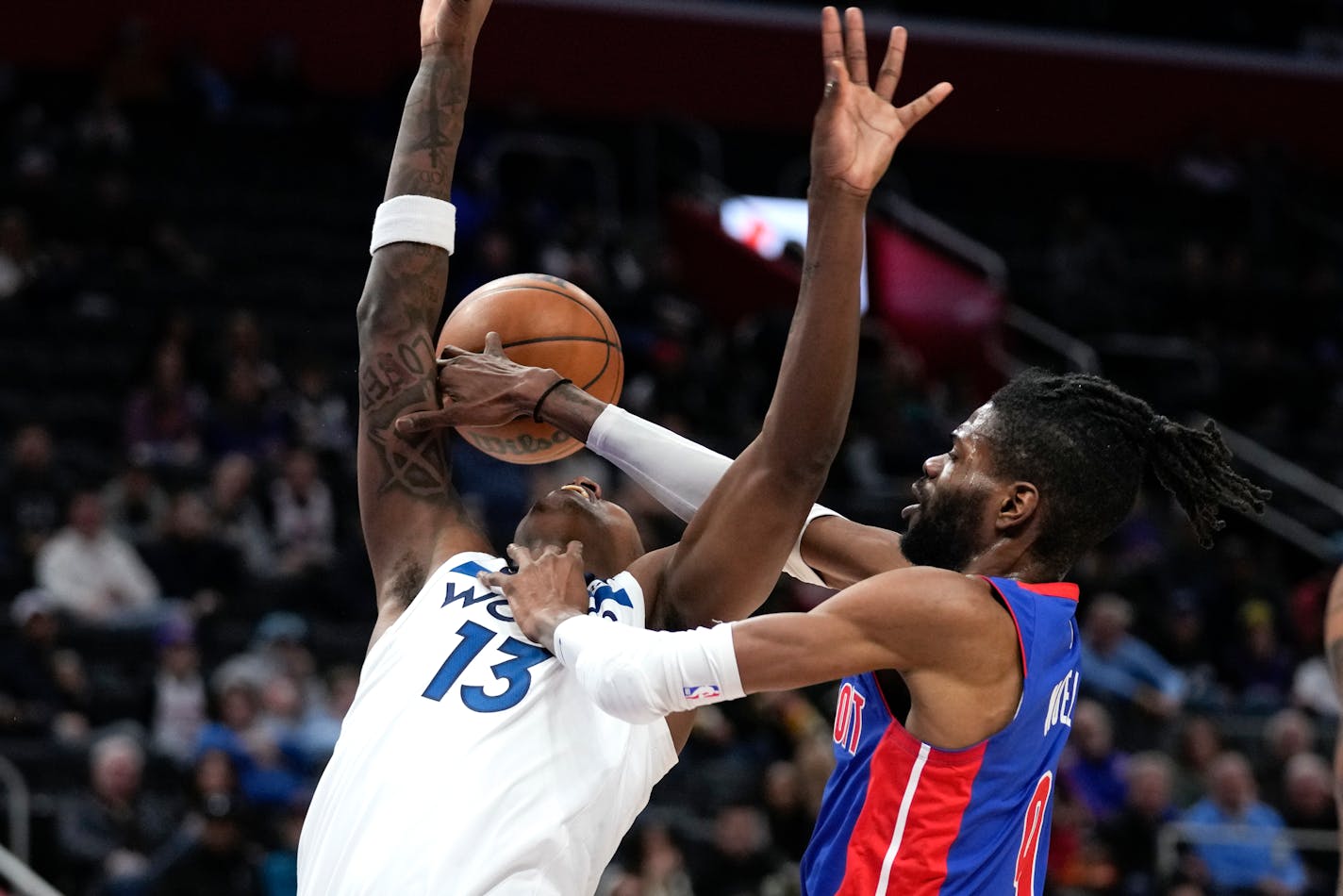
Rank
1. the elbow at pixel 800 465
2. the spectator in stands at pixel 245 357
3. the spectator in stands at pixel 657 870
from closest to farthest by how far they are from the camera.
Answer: the elbow at pixel 800 465
the spectator in stands at pixel 657 870
the spectator in stands at pixel 245 357

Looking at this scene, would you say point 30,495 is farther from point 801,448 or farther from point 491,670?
point 801,448

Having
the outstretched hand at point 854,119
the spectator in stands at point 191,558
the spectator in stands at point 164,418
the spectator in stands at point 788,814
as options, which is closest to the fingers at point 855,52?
the outstretched hand at point 854,119

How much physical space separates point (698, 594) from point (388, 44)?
15.3 m

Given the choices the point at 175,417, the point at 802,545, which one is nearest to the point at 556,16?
the point at 175,417

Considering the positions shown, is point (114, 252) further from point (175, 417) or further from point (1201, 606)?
point (1201, 606)

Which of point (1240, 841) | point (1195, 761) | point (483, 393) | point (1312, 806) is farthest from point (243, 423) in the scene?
point (483, 393)

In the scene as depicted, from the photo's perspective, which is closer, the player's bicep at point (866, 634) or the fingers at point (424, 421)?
the player's bicep at point (866, 634)

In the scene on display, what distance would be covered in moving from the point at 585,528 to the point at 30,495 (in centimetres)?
753

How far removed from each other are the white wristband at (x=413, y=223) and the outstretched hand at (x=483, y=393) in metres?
0.31

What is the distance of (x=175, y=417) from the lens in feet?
38.6

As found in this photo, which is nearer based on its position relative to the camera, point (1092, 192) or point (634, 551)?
point (634, 551)

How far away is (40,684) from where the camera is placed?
941 cm

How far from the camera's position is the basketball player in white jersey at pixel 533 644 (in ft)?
11.3

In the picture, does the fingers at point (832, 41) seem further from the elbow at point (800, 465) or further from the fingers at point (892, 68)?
the elbow at point (800, 465)
